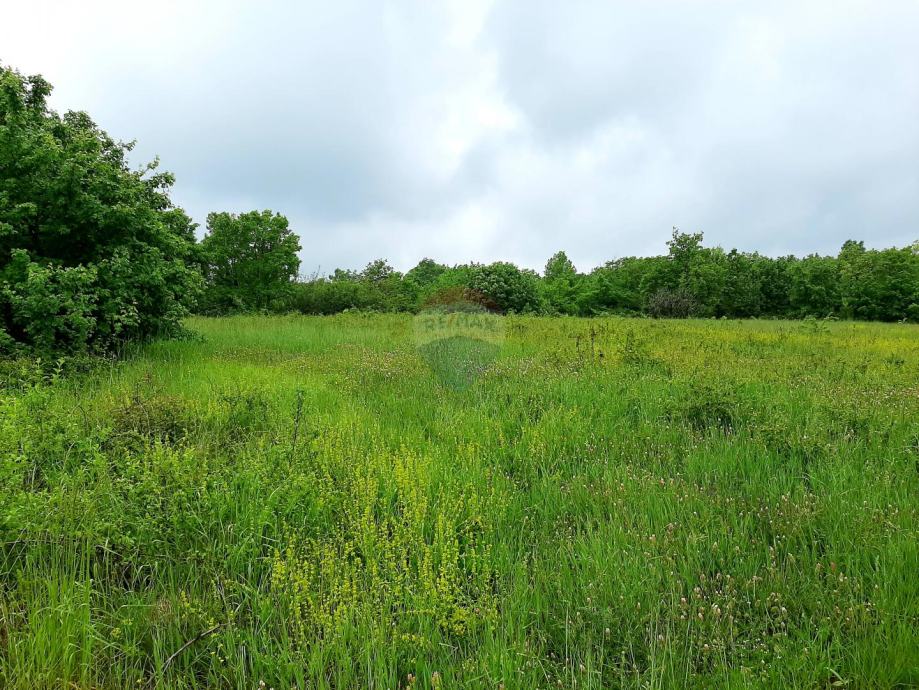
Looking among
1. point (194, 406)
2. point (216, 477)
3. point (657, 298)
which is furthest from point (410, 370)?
point (657, 298)

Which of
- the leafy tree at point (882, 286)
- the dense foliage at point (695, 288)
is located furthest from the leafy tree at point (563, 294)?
the leafy tree at point (882, 286)

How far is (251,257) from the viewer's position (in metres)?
46.1

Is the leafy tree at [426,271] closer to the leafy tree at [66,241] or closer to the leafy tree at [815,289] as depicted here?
the leafy tree at [815,289]

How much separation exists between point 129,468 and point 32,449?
880 millimetres

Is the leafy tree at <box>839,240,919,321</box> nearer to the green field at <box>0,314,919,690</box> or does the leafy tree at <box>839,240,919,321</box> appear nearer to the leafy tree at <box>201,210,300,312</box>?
the green field at <box>0,314,919,690</box>

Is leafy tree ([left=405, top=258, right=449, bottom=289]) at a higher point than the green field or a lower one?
higher

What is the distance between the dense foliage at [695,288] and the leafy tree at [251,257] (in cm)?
258

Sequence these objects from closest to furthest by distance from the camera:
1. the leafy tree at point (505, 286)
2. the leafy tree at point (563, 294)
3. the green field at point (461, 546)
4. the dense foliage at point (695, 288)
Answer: the green field at point (461, 546) < the leafy tree at point (505, 286) < the dense foliage at point (695, 288) < the leafy tree at point (563, 294)

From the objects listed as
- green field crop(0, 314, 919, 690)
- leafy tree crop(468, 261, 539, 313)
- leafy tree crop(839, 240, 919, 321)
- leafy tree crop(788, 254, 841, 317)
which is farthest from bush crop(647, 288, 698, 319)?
green field crop(0, 314, 919, 690)

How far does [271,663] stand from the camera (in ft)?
6.59

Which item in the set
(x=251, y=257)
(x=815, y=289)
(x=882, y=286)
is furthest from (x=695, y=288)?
(x=251, y=257)

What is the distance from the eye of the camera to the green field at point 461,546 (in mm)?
2021

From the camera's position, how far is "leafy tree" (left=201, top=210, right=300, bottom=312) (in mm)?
44969

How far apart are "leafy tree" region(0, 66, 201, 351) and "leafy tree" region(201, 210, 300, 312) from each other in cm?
3802
